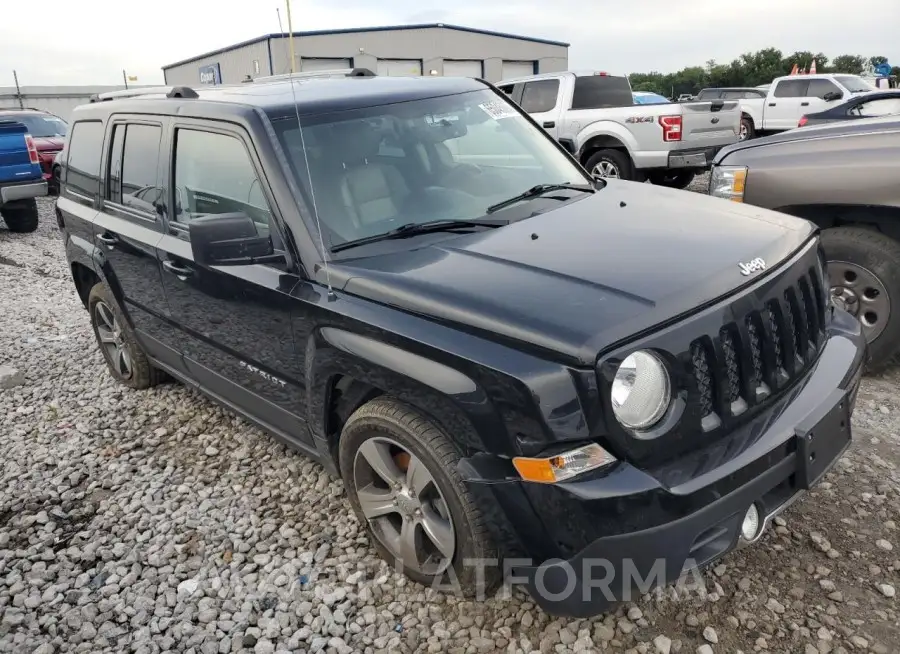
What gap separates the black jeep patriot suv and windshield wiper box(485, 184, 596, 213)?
Answer: 0.6 inches

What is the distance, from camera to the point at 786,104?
16.6 m

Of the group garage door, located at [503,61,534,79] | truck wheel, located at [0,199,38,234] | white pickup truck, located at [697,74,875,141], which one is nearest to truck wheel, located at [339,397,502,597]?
truck wheel, located at [0,199,38,234]

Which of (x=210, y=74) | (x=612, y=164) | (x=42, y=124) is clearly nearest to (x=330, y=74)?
(x=612, y=164)

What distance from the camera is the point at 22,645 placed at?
2680 millimetres

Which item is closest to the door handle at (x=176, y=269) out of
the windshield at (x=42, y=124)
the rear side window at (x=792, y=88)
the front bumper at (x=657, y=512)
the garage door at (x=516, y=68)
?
the front bumper at (x=657, y=512)

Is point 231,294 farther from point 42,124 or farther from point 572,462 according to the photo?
point 42,124

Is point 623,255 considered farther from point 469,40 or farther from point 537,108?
point 469,40

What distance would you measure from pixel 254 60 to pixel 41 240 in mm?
24611

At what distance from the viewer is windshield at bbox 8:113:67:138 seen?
14900 mm

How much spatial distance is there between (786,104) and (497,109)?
15.5 metres

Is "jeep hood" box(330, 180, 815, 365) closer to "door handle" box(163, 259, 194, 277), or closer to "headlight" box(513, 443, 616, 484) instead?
"headlight" box(513, 443, 616, 484)

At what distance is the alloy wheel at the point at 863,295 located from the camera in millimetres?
3969

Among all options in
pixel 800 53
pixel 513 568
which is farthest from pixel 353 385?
pixel 800 53

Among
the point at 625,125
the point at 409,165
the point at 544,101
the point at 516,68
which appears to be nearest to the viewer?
the point at 409,165
